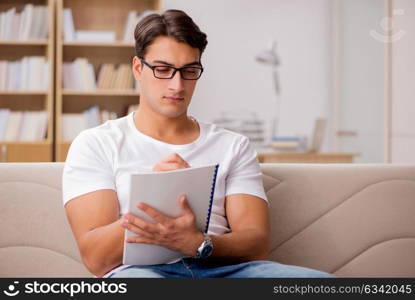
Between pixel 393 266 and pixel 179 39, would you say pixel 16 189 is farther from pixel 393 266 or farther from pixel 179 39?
pixel 393 266

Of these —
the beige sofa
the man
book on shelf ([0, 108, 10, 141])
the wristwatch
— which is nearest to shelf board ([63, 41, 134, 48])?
book on shelf ([0, 108, 10, 141])

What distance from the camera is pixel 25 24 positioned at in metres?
5.06

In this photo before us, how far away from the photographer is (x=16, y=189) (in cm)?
185

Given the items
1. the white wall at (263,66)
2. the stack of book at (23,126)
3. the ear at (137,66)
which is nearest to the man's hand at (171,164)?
the ear at (137,66)

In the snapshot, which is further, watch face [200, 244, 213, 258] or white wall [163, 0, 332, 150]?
white wall [163, 0, 332, 150]

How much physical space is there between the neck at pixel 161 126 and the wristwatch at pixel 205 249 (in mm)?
362

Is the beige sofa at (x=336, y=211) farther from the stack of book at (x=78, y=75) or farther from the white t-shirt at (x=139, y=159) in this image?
the stack of book at (x=78, y=75)

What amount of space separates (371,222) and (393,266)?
5.8 inches

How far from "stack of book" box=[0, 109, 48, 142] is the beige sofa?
128 inches

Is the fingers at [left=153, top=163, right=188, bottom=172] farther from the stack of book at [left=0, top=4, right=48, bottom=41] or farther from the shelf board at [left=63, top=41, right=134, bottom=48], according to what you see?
the stack of book at [left=0, top=4, right=48, bottom=41]

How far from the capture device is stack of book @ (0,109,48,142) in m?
5.06

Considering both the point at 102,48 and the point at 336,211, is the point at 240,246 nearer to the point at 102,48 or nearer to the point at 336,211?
the point at 336,211

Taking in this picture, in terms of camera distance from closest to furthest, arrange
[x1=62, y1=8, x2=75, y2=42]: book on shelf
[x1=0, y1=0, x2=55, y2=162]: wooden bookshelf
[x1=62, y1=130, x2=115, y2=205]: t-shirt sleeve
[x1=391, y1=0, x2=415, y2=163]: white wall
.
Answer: [x1=62, y1=130, x2=115, y2=205]: t-shirt sleeve < [x1=391, y1=0, x2=415, y2=163]: white wall < [x1=0, y1=0, x2=55, y2=162]: wooden bookshelf < [x1=62, y1=8, x2=75, y2=42]: book on shelf

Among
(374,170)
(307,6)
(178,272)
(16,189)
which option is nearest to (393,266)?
(374,170)
